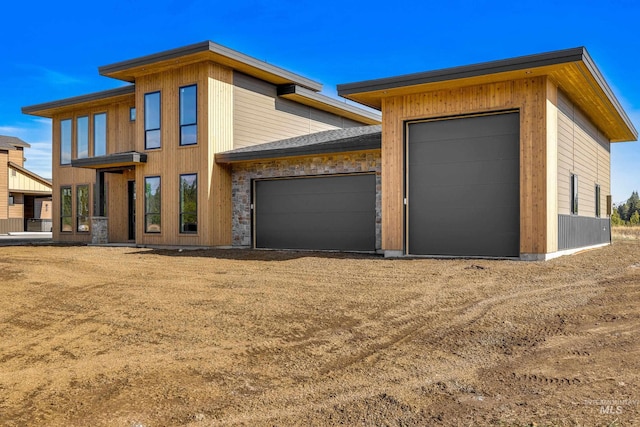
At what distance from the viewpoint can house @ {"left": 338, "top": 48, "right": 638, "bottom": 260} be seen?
11.0 m

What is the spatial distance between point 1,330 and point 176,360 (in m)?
2.61

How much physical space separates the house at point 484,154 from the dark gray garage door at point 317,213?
1527 millimetres

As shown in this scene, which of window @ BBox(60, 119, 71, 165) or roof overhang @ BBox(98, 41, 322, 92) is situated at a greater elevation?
roof overhang @ BBox(98, 41, 322, 92)

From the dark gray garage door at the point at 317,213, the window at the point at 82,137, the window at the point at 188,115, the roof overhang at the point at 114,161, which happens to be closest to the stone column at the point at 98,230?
the roof overhang at the point at 114,161

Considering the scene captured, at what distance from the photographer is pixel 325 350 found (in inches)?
192

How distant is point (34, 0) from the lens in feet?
47.8

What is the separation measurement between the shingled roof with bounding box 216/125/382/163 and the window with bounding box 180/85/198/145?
110 cm

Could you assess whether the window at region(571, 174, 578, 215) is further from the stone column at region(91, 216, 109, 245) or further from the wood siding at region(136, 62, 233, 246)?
the stone column at region(91, 216, 109, 245)

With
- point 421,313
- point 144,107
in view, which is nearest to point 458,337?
point 421,313

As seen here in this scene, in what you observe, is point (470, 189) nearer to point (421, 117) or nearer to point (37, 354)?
point (421, 117)

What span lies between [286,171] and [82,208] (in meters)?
9.76

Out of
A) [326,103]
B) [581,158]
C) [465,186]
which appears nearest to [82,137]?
[326,103]

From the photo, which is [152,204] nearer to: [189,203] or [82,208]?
[189,203]

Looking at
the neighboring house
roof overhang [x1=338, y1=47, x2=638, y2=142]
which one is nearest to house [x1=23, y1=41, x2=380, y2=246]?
roof overhang [x1=338, y1=47, x2=638, y2=142]
